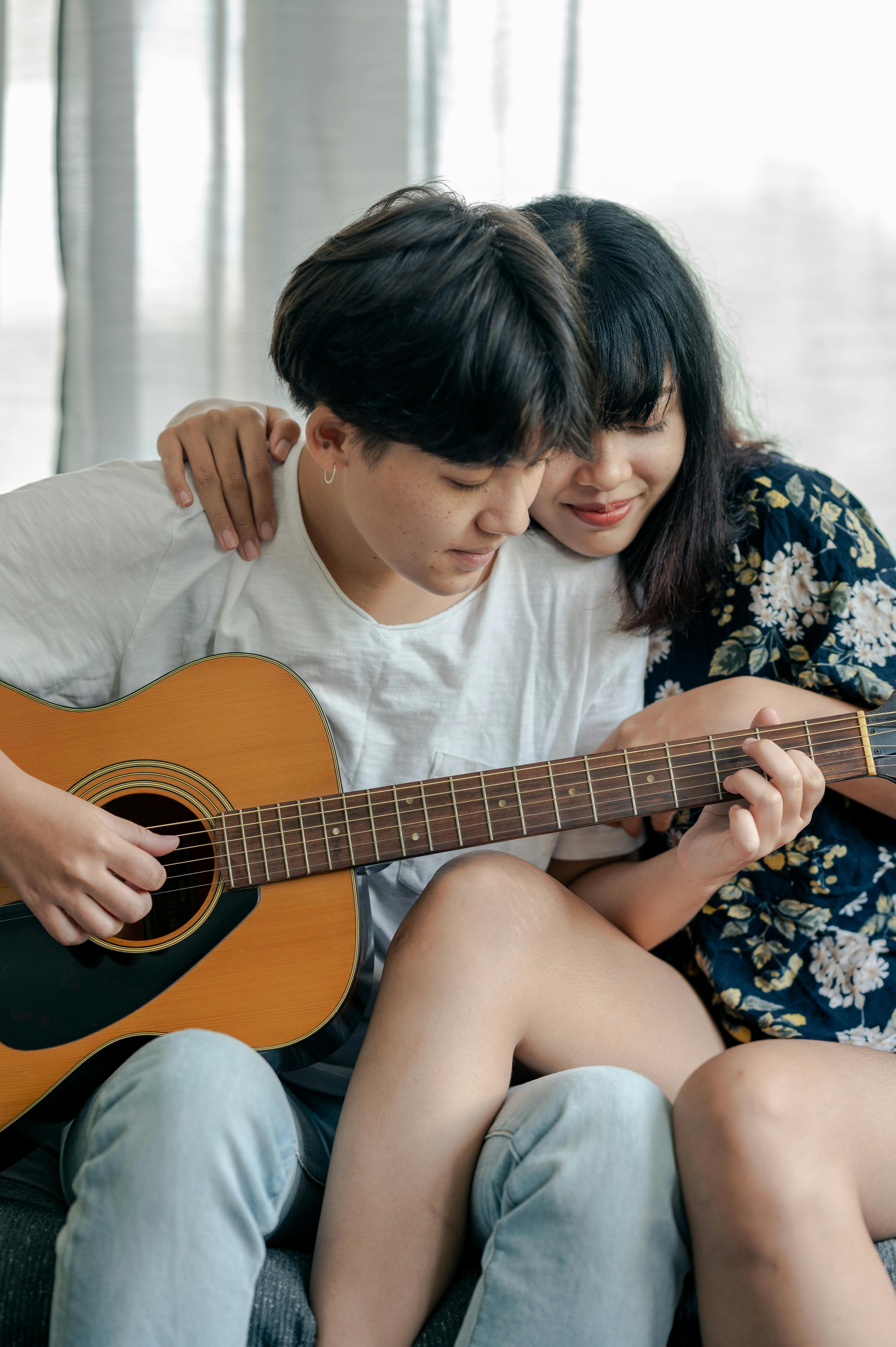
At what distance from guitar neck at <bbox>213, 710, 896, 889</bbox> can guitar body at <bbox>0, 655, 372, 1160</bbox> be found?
22 millimetres

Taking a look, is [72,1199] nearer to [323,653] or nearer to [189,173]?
[323,653]

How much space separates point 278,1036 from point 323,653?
0.37 metres

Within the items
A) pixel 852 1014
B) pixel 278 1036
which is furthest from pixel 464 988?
pixel 852 1014

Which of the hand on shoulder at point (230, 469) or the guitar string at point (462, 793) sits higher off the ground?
the hand on shoulder at point (230, 469)

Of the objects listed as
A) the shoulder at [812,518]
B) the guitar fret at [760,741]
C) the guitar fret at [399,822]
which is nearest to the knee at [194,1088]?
the guitar fret at [399,822]

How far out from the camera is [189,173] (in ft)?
5.17

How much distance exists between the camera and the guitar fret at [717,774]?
0.86 meters

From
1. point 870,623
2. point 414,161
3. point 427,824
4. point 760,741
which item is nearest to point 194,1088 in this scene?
point 427,824

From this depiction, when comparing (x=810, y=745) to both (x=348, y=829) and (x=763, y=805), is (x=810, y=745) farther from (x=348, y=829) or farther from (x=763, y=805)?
(x=348, y=829)

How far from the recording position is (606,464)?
0.93m

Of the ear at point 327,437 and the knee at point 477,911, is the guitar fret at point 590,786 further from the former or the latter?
the ear at point 327,437

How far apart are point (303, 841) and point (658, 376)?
0.54 m

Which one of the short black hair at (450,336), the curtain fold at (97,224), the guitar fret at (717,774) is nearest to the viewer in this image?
the short black hair at (450,336)

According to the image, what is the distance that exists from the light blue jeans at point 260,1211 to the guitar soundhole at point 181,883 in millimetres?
196
